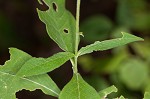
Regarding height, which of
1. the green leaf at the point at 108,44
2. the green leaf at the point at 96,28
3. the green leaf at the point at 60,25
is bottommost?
the green leaf at the point at 108,44

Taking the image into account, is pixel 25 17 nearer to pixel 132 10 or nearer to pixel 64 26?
pixel 132 10

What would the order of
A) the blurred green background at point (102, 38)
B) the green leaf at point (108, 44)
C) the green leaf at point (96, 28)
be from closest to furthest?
the green leaf at point (108, 44)
the blurred green background at point (102, 38)
the green leaf at point (96, 28)

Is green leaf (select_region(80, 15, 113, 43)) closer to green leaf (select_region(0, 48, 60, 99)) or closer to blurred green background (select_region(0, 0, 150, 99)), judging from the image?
blurred green background (select_region(0, 0, 150, 99))

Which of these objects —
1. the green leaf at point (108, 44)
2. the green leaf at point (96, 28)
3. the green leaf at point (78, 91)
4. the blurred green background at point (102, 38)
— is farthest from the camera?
the green leaf at point (96, 28)

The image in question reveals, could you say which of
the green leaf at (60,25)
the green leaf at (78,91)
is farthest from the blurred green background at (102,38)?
the green leaf at (78,91)

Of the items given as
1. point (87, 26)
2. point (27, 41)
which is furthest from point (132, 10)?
point (27, 41)

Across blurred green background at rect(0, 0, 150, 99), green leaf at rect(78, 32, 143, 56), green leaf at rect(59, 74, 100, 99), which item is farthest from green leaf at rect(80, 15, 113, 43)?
green leaf at rect(59, 74, 100, 99)

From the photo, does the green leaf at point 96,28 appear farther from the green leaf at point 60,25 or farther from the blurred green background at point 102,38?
the green leaf at point 60,25
